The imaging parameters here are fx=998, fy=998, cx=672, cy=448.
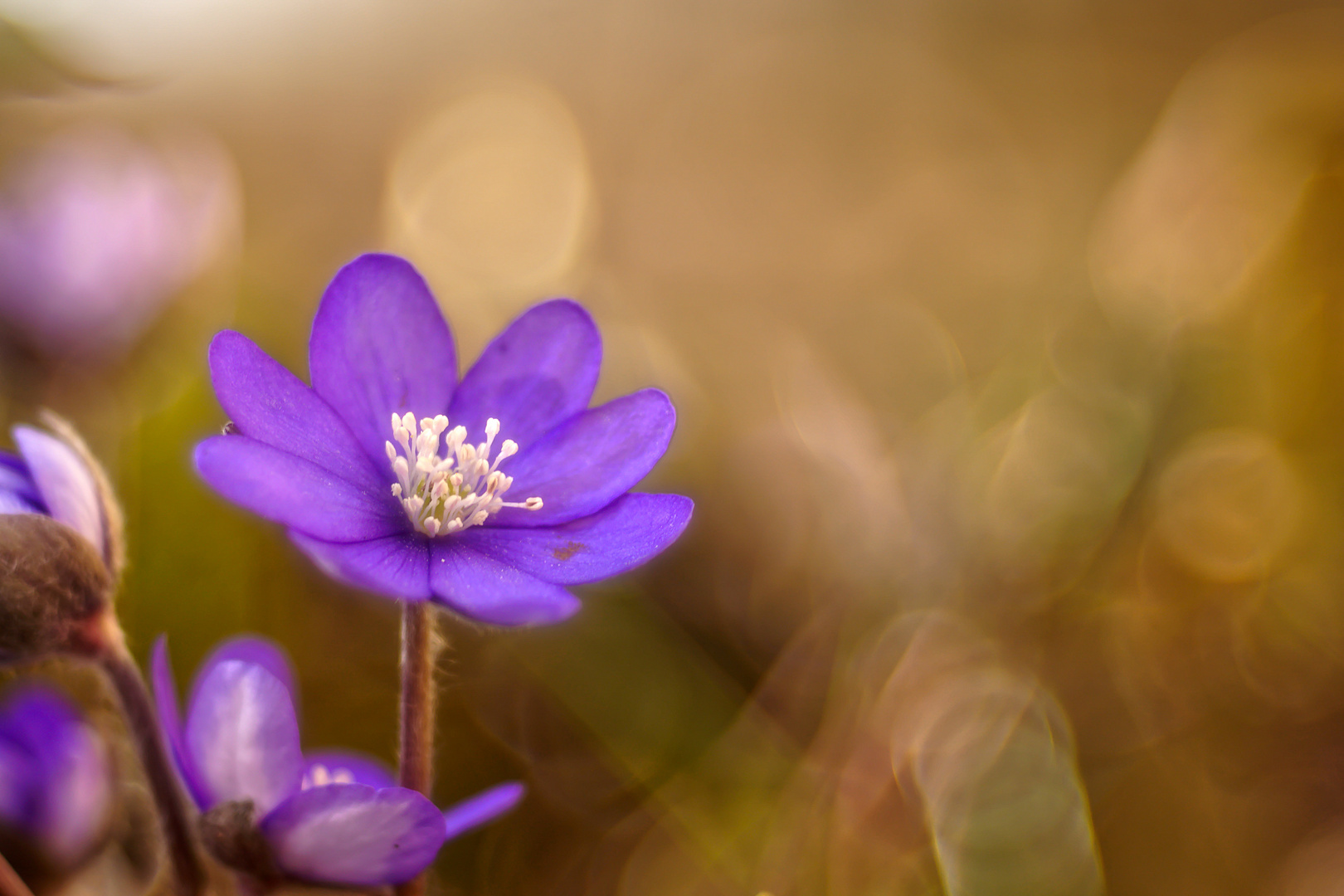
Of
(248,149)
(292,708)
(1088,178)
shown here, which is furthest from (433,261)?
(292,708)

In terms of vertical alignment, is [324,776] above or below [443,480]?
below

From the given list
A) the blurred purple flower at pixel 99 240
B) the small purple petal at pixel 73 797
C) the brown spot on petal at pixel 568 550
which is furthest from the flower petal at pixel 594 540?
the blurred purple flower at pixel 99 240

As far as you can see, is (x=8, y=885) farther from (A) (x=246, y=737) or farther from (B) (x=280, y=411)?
(B) (x=280, y=411)

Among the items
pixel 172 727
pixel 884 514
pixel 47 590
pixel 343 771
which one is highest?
pixel 47 590

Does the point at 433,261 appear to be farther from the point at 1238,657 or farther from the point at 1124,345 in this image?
the point at 1238,657

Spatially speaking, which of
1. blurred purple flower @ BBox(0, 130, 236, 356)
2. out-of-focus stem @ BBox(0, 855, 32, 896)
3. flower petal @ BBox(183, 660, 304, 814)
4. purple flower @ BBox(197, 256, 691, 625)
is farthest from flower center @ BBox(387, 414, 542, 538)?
blurred purple flower @ BBox(0, 130, 236, 356)

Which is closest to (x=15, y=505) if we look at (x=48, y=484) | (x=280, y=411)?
(x=48, y=484)
